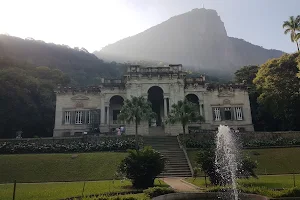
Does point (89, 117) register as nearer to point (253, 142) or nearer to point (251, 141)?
point (251, 141)

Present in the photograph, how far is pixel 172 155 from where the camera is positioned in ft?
94.0

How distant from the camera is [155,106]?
1823 inches

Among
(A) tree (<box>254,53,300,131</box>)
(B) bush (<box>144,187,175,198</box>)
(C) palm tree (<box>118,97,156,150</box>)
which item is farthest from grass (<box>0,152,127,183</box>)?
(A) tree (<box>254,53,300,131</box>)

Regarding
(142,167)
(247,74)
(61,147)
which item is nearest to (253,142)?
(142,167)

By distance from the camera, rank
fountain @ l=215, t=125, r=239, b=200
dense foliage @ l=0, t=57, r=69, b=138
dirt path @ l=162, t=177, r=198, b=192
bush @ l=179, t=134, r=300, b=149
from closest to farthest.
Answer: dirt path @ l=162, t=177, r=198, b=192 < fountain @ l=215, t=125, r=239, b=200 < bush @ l=179, t=134, r=300, b=149 < dense foliage @ l=0, t=57, r=69, b=138

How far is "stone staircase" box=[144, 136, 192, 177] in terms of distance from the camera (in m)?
24.4

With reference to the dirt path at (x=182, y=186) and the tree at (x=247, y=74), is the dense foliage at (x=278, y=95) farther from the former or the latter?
the dirt path at (x=182, y=186)

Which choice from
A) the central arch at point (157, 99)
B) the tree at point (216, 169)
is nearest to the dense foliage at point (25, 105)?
the central arch at point (157, 99)

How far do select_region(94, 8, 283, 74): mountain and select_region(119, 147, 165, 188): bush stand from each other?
431 feet

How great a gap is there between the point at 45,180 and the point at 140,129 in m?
19.0

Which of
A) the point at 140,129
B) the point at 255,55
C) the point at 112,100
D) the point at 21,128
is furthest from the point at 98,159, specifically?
the point at 255,55

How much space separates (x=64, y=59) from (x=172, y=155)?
8160cm

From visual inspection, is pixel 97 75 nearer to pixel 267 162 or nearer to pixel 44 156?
pixel 44 156

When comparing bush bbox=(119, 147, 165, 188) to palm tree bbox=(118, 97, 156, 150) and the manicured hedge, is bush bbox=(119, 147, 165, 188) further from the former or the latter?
palm tree bbox=(118, 97, 156, 150)
